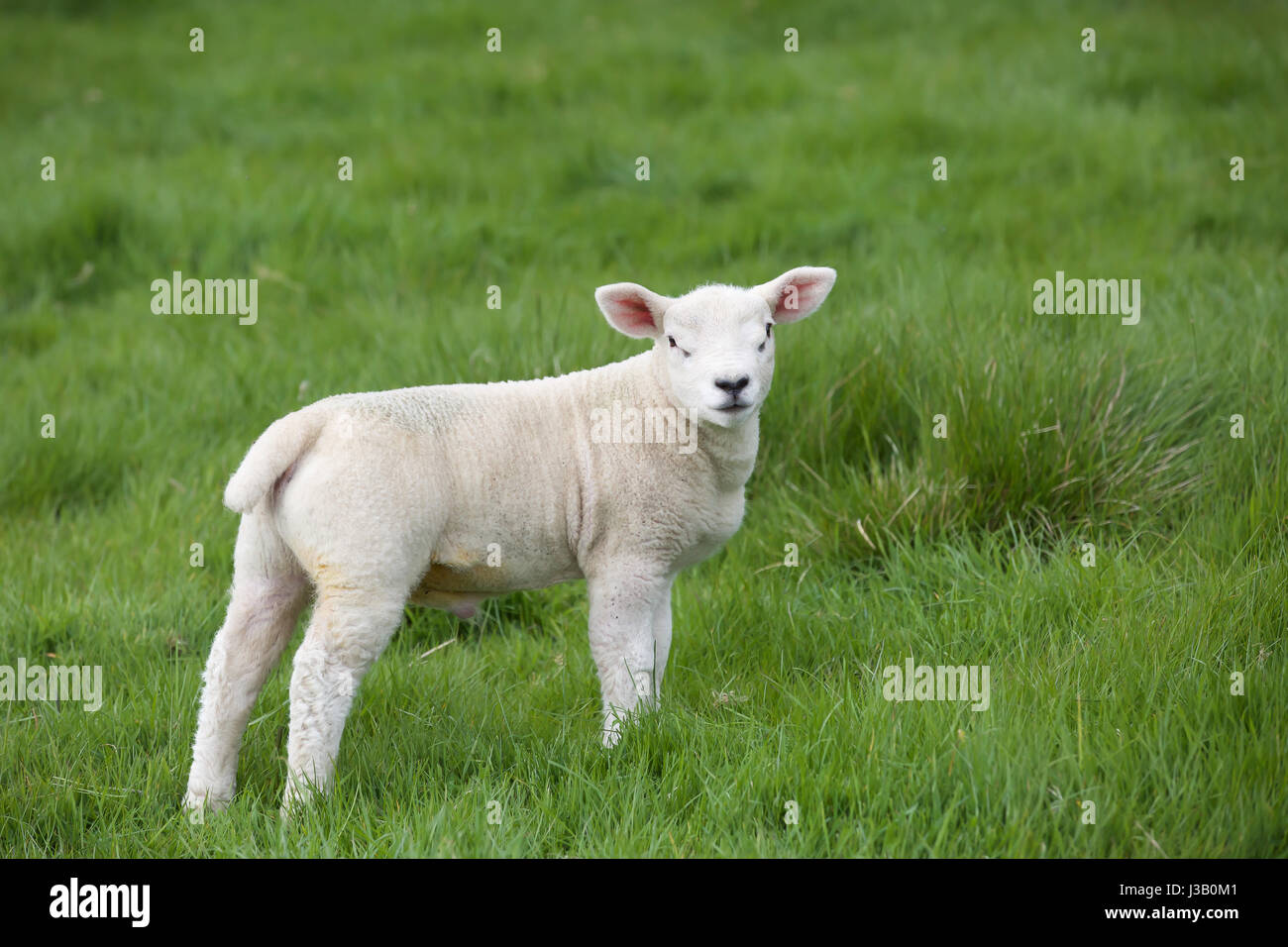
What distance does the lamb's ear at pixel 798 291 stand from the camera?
3738mm

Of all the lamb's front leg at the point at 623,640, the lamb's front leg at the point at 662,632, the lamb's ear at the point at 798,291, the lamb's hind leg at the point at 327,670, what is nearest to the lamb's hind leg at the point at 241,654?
the lamb's hind leg at the point at 327,670

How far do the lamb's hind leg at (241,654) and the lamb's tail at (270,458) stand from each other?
17cm

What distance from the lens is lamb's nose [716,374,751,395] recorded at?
3379mm

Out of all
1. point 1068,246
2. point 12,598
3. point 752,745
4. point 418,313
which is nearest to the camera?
point 752,745

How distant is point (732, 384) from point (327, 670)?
50.4 inches

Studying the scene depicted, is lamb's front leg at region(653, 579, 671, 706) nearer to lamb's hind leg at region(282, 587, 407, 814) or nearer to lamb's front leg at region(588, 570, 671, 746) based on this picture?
lamb's front leg at region(588, 570, 671, 746)

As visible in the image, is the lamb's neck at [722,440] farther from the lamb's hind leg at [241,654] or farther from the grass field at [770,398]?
the lamb's hind leg at [241,654]

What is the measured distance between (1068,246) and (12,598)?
5.30 meters

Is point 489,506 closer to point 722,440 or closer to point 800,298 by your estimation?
point 722,440

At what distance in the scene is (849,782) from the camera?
306 cm

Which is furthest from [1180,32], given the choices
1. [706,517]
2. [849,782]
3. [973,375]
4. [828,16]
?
[849,782]

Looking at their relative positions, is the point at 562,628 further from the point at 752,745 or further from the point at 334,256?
the point at 334,256

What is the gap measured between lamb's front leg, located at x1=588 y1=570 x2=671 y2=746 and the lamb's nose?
59 cm

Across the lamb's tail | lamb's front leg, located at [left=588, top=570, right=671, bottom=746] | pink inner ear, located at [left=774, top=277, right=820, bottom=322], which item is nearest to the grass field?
lamb's front leg, located at [left=588, top=570, right=671, bottom=746]
